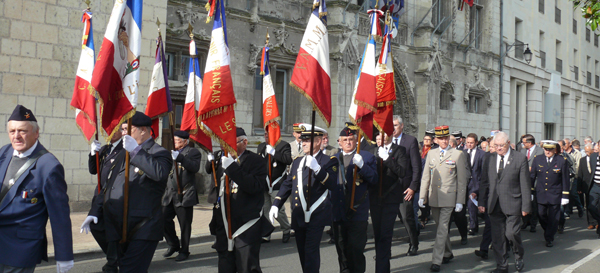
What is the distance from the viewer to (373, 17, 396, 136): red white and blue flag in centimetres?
727

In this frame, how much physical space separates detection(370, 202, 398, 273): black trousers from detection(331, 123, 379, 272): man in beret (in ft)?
1.49

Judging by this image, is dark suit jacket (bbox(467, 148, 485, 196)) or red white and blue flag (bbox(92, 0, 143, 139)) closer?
red white and blue flag (bbox(92, 0, 143, 139))

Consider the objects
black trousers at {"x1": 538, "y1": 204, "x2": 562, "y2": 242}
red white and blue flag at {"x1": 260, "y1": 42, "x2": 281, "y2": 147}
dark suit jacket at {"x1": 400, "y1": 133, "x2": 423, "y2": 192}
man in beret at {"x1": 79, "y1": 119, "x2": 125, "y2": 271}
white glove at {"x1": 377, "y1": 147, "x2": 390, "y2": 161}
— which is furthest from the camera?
black trousers at {"x1": 538, "y1": 204, "x2": 562, "y2": 242}

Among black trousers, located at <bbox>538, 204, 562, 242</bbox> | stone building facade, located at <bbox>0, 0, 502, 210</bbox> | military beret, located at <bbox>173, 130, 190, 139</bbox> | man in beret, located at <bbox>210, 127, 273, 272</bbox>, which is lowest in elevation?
black trousers, located at <bbox>538, 204, 562, 242</bbox>

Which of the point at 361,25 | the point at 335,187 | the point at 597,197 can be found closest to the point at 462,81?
the point at 361,25

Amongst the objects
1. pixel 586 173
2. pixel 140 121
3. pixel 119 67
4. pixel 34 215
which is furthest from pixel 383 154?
pixel 586 173

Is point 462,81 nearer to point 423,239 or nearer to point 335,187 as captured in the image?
point 423,239

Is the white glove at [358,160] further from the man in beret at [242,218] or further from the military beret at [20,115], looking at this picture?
the military beret at [20,115]

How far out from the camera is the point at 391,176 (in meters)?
6.96

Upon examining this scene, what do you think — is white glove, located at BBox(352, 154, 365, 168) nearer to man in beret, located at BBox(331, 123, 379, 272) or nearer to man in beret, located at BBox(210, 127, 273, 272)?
man in beret, located at BBox(331, 123, 379, 272)

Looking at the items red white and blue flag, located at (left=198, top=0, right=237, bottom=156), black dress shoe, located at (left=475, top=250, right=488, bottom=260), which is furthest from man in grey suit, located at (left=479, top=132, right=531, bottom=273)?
red white and blue flag, located at (left=198, top=0, right=237, bottom=156)

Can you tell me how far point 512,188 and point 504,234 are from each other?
0.66 metres

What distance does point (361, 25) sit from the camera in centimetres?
1734

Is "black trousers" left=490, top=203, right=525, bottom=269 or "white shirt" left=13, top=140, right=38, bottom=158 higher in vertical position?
"white shirt" left=13, top=140, right=38, bottom=158
